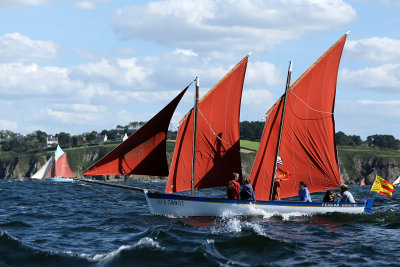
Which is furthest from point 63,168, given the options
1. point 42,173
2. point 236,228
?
point 236,228

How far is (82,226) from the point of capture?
2673 centimetres

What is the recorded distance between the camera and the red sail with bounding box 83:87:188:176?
2981 centimetres

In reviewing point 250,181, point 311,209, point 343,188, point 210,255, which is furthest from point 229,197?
point 210,255

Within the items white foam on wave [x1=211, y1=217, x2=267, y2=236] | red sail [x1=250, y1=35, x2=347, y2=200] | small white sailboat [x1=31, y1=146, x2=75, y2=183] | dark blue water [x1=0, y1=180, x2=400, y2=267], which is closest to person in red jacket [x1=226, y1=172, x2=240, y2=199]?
dark blue water [x1=0, y1=180, x2=400, y2=267]

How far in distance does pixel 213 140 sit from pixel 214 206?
12.8 feet

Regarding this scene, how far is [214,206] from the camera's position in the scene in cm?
3083

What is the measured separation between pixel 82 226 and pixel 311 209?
1302 centimetres

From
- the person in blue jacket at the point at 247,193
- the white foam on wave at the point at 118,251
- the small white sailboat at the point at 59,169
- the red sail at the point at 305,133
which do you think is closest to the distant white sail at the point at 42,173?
the small white sailboat at the point at 59,169

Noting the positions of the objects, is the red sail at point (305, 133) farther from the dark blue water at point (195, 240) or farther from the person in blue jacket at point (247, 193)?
the dark blue water at point (195, 240)

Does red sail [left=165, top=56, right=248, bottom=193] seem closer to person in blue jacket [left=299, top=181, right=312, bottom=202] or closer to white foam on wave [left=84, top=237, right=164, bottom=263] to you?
person in blue jacket [left=299, top=181, right=312, bottom=202]

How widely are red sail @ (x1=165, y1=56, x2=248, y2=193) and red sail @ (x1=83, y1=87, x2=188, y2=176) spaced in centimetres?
147

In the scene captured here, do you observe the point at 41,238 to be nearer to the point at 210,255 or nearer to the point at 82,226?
the point at 82,226

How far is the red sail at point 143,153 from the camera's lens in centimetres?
2981

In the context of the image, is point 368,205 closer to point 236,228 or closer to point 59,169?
point 236,228
